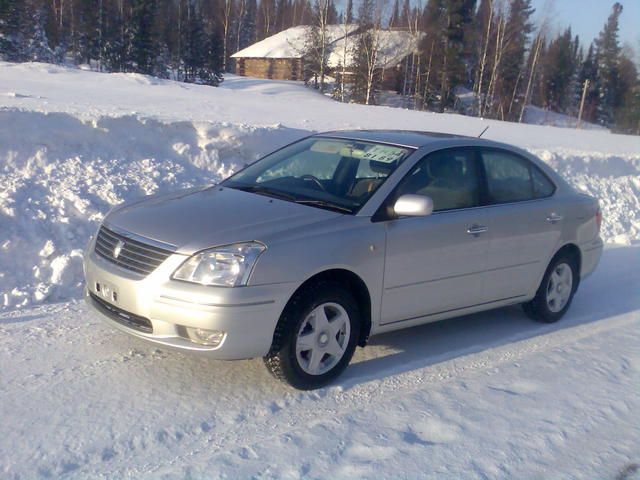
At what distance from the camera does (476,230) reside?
17.5 ft

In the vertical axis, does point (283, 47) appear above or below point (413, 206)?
above

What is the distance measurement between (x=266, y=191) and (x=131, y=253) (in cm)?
120

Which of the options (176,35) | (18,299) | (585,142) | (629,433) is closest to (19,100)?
(18,299)

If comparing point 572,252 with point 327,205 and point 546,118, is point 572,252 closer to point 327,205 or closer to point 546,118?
point 327,205

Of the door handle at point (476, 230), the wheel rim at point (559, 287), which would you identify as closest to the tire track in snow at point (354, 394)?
the wheel rim at point (559, 287)

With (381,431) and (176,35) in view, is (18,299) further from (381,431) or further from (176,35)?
(176,35)

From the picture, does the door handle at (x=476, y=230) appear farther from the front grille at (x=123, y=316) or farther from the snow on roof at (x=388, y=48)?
the snow on roof at (x=388, y=48)

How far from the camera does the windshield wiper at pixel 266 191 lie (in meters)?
4.96

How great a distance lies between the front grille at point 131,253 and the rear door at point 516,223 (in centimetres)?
261

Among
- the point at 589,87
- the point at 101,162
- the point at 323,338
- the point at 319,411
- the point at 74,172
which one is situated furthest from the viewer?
the point at 589,87

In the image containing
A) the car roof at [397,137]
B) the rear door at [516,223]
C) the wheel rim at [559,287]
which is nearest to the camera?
the car roof at [397,137]

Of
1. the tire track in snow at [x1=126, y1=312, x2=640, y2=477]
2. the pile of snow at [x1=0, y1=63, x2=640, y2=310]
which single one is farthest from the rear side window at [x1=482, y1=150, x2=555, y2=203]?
the pile of snow at [x1=0, y1=63, x2=640, y2=310]

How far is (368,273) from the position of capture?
4602mm

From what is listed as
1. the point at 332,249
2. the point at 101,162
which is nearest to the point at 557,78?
the point at 101,162
